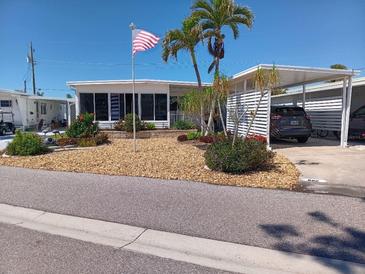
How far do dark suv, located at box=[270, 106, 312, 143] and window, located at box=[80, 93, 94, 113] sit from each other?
1089cm

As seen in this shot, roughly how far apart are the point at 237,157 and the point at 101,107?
12.4 meters

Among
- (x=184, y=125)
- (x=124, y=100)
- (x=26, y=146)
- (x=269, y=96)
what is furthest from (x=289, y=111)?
(x=26, y=146)

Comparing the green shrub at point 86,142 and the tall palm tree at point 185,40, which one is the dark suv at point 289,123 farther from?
the green shrub at point 86,142

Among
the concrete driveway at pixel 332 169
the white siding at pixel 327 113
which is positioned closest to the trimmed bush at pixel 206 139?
the concrete driveway at pixel 332 169

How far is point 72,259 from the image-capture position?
302cm

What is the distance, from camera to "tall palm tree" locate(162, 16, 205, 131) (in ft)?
38.8

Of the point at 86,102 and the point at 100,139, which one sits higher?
the point at 86,102

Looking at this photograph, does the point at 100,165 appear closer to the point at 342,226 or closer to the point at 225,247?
the point at 225,247

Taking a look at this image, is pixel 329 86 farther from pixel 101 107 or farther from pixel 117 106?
pixel 101 107

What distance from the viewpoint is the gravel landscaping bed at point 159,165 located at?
237 inches

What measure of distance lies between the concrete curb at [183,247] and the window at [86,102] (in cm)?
1306

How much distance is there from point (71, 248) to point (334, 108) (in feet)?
45.8

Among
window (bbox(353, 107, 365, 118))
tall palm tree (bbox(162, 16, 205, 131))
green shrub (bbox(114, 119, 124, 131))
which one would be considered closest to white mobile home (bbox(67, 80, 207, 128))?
green shrub (bbox(114, 119, 124, 131))

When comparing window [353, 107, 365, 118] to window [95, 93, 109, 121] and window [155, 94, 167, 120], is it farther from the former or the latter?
window [95, 93, 109, 121]
